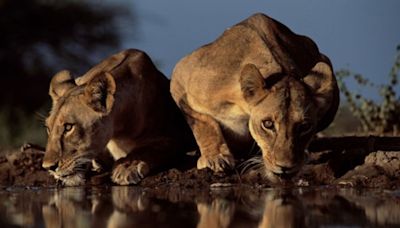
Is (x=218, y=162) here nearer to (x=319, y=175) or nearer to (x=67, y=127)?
(x=319, y=175)

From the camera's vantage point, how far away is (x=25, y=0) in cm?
1351

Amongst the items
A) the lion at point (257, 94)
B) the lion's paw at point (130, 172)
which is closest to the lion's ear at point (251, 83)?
→ the lion at point (257, 94)

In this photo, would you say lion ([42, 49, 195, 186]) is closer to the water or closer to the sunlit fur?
the sunlit fur

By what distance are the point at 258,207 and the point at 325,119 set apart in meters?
2.26

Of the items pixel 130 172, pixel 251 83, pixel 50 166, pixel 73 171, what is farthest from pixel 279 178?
pixel 50 166

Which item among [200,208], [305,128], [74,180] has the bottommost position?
[200,208]

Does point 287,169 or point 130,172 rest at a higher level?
point 130,172

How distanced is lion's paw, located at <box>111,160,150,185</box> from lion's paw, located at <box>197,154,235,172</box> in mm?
334

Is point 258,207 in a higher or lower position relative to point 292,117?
lower

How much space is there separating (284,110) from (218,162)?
1.99 feet

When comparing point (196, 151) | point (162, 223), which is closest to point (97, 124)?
point (196, 151)

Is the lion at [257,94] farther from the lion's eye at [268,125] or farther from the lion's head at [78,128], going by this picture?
the lion's head at [78,128]

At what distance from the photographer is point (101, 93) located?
611cm

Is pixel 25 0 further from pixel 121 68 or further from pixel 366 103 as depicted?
pixel 121 68
